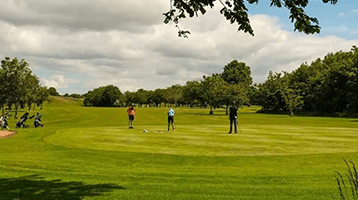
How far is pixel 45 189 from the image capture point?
954 cm

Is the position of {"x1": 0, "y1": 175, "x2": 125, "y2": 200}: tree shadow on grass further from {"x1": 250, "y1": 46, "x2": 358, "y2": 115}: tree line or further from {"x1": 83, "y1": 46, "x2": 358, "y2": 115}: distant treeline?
{"x1": 250, "y1": 46, "x2": 358, "y2": 115}: tree line

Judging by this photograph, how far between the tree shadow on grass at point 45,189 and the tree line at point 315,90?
81768 millimetres

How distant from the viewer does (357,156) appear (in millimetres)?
15688

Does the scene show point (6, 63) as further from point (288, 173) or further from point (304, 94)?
point (304, 94)

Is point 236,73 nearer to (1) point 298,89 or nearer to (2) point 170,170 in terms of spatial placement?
(1) point 298,89

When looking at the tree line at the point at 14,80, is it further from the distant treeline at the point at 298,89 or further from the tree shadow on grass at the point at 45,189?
the tree shadow on grass at the point at 45,189

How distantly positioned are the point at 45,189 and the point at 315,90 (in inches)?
3820

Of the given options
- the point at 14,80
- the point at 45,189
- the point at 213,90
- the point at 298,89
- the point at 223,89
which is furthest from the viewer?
the point at 298,89

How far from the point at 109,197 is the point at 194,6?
5.79 m

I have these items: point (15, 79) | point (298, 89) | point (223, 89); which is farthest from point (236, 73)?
point (15, 79)

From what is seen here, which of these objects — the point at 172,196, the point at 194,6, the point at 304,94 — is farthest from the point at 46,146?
the point at 304,94

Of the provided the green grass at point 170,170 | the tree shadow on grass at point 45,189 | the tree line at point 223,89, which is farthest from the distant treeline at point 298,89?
the tree shadow on grass at point 45,189

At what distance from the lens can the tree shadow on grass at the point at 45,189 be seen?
8.85 meters

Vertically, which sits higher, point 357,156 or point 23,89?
point 23,89
